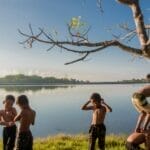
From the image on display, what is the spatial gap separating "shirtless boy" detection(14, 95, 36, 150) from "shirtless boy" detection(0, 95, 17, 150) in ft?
3.43

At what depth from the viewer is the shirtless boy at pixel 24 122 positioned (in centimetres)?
1150

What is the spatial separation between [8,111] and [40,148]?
15.7ft

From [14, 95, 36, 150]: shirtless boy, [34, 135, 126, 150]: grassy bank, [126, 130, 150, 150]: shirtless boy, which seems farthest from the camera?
[34, 135, 126, 150]: grassy bank

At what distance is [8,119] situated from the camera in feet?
42.3

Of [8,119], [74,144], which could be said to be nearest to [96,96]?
[8,119]

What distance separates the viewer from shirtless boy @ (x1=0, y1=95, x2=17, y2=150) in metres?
12.8

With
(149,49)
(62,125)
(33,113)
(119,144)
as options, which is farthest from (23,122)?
(62,125)

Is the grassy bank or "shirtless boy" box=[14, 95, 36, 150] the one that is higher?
"shirtless boy" box=[14, 95, 36, 150]

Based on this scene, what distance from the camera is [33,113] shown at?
462 inches

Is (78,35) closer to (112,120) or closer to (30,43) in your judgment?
(30,43)

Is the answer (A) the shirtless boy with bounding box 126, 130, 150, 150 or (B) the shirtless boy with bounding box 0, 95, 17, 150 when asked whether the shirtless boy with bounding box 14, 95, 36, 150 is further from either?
(A) the shirtless boy with bounding box 126, 130, 150, 150

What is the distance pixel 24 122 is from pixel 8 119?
1.41 m

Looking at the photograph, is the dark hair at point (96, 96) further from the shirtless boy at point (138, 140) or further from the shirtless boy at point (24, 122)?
the shirtless boy at point (138, 140)

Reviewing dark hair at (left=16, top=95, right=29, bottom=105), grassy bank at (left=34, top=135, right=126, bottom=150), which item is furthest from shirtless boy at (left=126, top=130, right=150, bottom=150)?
grassy bank at (left=34, top=135, right=126, bottom=150)
